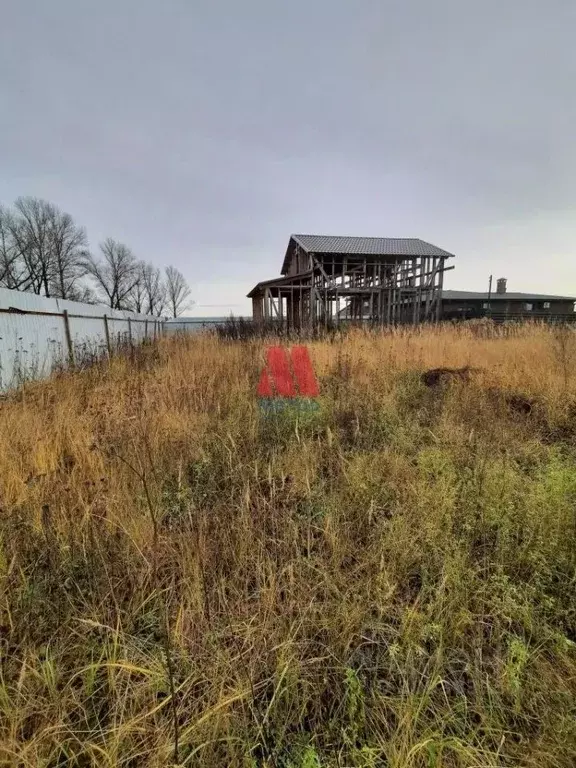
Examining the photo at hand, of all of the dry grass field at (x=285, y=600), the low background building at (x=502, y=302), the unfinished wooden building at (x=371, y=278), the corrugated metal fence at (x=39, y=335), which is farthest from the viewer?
the low background building at (x=502, y=302)

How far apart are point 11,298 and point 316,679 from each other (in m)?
6.53

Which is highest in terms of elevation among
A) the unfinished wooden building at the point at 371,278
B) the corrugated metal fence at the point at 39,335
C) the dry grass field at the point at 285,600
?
the unfinished wooden building at the point at 371,278

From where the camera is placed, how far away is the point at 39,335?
5.91 m

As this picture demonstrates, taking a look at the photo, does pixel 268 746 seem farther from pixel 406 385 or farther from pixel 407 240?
pixel 407 240

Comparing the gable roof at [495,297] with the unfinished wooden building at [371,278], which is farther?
the gable roof at [495,297]

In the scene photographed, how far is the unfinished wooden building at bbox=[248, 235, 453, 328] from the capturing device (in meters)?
16.1

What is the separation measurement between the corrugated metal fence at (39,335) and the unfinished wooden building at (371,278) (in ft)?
30.0

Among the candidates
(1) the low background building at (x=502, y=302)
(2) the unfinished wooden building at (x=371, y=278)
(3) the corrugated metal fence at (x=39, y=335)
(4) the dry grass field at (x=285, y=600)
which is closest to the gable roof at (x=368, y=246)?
(2) the unfinished wooden building at (x=371, y=278)

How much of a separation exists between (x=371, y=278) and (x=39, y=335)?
15501 millimetres

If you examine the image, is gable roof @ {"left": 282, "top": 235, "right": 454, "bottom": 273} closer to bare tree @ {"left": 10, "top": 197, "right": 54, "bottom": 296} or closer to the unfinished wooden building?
the unfinished wooden building

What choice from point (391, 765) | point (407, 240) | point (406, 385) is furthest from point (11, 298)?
point (407, 240)

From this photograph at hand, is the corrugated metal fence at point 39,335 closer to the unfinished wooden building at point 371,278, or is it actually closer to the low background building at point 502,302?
the unfinished wooden building at point 371,278

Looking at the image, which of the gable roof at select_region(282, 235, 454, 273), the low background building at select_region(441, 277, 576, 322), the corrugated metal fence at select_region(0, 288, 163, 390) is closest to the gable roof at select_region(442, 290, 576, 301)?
the low background building at select_region(441, 277, 576, 322)

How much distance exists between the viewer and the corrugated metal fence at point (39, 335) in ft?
16.1
